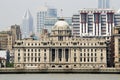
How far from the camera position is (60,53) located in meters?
154

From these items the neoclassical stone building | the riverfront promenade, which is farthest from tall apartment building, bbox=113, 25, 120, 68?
the riverfront promenade

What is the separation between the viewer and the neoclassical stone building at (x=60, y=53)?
152 metres

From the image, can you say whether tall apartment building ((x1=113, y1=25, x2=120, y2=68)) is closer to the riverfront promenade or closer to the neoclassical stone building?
the neoclassical stone building

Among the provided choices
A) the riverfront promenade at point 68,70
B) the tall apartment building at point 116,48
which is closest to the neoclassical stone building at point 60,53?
the tall apartment building at point 116,48

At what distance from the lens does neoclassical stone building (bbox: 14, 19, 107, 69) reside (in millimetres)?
152500

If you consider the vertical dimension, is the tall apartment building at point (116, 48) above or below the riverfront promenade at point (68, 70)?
above

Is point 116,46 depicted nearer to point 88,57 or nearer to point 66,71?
point 88,57

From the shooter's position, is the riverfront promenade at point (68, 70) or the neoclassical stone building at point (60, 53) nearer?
the riverfront promenade at point (68, 70)

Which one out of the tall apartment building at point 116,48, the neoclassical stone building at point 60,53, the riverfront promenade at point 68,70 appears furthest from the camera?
the neoclassical stone building at point 60,53

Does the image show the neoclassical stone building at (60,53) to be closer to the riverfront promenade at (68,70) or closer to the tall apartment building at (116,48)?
the tall apartment building at (116,48)

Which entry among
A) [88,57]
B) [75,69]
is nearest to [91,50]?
[88,57]

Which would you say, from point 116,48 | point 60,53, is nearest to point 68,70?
point 60,53

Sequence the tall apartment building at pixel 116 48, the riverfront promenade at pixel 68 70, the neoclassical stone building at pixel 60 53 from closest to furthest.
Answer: the riverfront promenade at pixel 68 70
the tall apartment building at pixel 116 48
the neoclassical stone building at pixel 60 53
